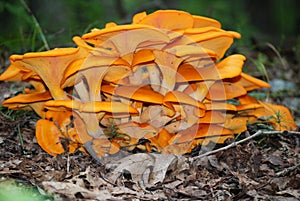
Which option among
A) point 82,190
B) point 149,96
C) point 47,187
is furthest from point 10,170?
point 149,96

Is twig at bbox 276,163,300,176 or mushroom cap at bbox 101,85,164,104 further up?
mushroom cap at bbox 101,85,164,104

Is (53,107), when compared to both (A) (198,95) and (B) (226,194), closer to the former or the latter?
(A) (198,95)

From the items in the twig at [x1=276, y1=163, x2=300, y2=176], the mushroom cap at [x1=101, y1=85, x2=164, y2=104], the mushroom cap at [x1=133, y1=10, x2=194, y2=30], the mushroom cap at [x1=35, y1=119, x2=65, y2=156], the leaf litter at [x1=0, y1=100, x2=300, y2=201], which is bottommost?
the twig at [x1=276, y1=163, x2=300, y2=176]

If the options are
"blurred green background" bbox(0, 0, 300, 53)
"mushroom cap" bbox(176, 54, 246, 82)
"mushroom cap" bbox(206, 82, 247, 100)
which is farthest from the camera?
"blurred green background" bbox(0, 0, 300, 53)

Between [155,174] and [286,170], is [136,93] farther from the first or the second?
[286,170]

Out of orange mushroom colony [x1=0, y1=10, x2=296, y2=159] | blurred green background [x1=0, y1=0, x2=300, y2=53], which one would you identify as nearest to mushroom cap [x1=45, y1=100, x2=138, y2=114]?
orange mushroom colony [x1=0, y1=10, x2=296, y2=159]

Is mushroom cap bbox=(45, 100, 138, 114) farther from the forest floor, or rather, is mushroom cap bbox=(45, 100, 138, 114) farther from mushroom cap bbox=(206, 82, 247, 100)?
mushroom cap bbox=(206, 82, 247, 100)

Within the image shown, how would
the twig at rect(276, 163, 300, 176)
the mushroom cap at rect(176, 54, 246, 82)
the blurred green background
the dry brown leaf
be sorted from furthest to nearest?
the blurred green background, the mushroom cap at rect(176, 54, 246, 82), the twig at rect(276, 163, 300, 176), the dry brown leaf

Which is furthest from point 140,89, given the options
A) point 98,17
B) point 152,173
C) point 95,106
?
point 98,17
